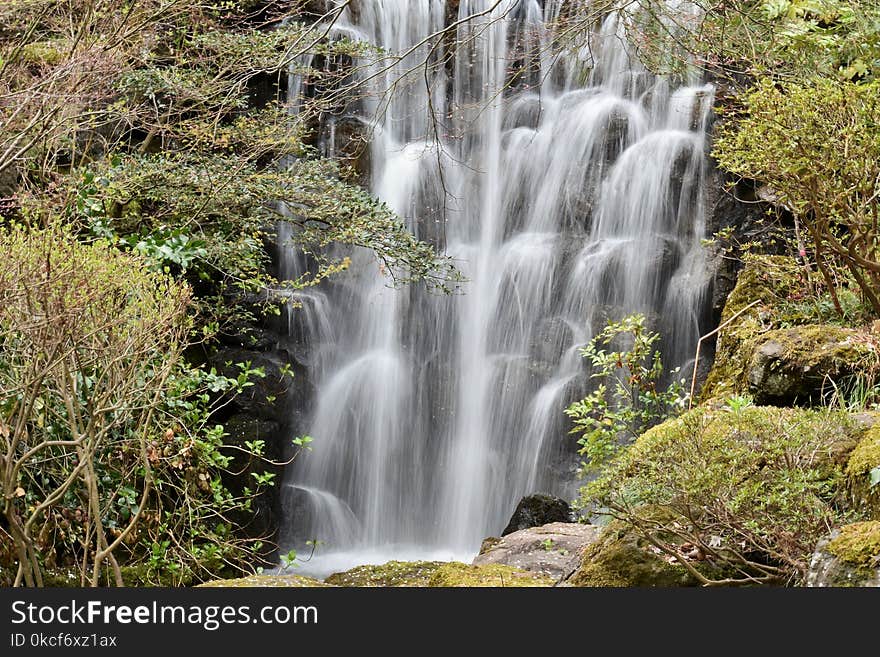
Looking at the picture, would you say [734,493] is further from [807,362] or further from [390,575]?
[390,575]

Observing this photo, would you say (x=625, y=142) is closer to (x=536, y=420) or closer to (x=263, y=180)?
(x=536, y=420)

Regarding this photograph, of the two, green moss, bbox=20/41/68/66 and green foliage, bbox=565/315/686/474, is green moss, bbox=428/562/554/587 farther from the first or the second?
green moss, bbox=20/41/68/66

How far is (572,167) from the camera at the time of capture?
12234 mm

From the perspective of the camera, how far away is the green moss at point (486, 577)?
5082 millimetres

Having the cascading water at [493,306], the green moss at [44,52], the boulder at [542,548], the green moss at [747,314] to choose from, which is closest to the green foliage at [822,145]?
the green moss at [747,314]

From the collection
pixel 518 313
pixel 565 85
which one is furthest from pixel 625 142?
pixel 518 313

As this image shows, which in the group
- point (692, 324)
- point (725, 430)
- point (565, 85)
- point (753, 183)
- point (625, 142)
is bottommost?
point (725, 430)

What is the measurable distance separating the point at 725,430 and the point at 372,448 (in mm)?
7278

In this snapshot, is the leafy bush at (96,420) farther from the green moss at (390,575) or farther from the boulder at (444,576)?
the boulder at (444,576)

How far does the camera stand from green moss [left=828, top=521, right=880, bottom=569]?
3000 mm

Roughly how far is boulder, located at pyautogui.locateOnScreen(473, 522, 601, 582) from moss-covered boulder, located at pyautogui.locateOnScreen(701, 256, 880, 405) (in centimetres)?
154

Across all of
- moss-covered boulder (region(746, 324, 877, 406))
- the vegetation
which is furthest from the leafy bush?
moss-covered boulder (region(746, 324, 877, 406))

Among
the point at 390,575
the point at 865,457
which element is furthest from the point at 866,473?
the point at 390,575

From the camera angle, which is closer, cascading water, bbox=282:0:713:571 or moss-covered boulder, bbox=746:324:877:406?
moss-covered boulder, bbox=746:324:877:406
